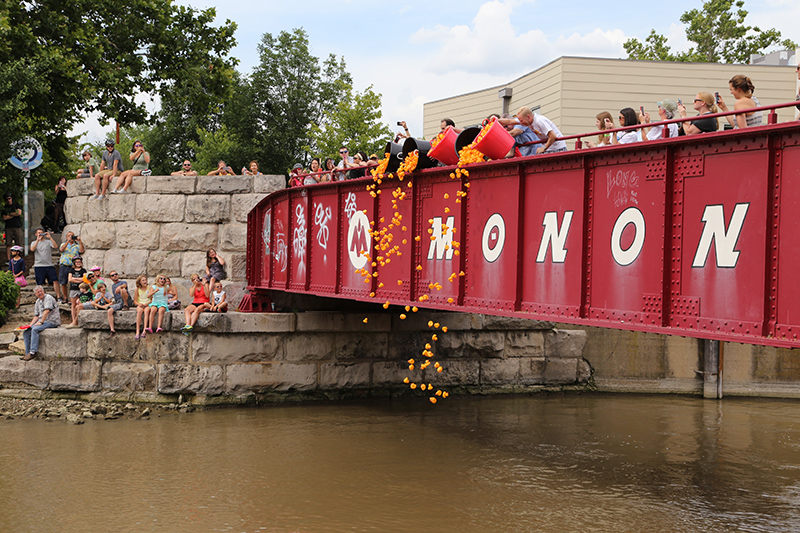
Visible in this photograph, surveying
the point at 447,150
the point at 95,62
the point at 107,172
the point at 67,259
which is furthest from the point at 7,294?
the point at 447,150

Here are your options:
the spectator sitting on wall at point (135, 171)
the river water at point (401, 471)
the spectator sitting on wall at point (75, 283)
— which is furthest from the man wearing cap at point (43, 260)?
the river water at point (401, 471)

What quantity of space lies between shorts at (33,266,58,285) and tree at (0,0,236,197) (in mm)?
3715

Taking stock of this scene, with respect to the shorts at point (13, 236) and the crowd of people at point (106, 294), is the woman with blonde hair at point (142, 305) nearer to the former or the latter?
the crowd of people at point (106, 294)

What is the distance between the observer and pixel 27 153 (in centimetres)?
2231

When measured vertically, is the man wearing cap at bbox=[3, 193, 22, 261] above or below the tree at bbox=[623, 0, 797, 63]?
below

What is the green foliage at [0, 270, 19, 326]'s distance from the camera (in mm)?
19422

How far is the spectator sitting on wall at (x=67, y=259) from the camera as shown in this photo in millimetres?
19938

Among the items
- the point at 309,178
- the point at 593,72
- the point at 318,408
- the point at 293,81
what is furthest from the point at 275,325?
the point at 293,81

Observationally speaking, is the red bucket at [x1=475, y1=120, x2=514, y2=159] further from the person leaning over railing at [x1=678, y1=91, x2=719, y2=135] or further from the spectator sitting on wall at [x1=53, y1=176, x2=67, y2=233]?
the spectator sitting on wall at [x1=53, y1=176, x2=67, y2=233]

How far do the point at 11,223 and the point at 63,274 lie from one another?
4.35m

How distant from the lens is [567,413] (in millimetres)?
18844

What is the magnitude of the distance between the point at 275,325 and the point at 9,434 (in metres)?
5.65

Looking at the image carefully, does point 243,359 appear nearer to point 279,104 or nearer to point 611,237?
point 611,237

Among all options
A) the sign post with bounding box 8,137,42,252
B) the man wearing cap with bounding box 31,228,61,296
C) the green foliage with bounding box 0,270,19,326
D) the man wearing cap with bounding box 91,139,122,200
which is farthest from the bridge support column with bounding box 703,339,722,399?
the sign post with bounding box 8,137,42,252
